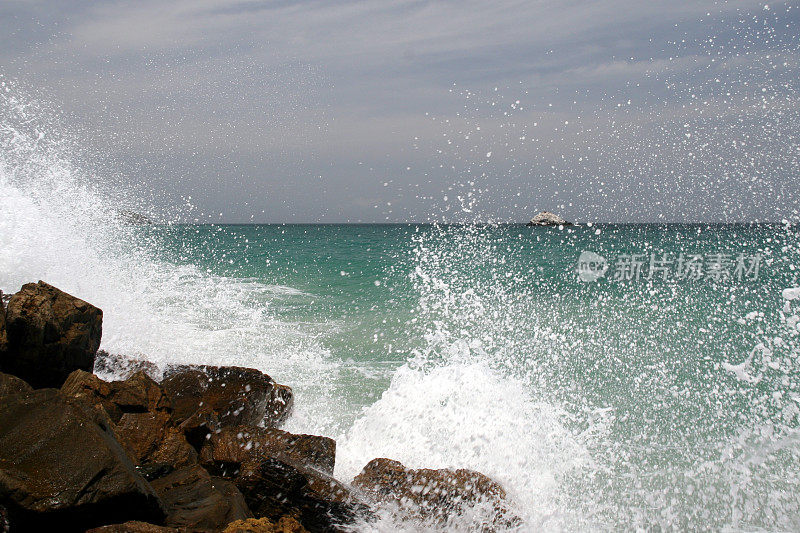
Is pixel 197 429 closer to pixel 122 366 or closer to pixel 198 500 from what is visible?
pixel 198 500

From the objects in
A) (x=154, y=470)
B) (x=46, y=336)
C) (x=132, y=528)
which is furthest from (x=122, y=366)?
(x=132, y=528)

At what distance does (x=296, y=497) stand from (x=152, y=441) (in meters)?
1.22

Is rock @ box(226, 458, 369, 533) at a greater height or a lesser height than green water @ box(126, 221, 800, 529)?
greater

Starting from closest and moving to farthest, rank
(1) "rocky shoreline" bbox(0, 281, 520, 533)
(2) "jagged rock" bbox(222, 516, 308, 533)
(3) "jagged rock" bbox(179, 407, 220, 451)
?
1. (1) "rocky shoreline" bbox(0, 281, 520, 533)
2. (2) "jagged rock" bbox(222, 516, 308, 533)
3. (3) "jagged rock" bbox(179, 407, 220, 451)

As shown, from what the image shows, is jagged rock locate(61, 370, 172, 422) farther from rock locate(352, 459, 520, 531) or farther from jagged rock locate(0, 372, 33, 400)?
rock locate(352, 459, 520, 531)

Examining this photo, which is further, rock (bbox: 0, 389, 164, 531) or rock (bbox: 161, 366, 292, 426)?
rock (bbox: 161, 366, 292, 426)

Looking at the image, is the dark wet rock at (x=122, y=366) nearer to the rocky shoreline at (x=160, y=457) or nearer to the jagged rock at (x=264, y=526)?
the rocky shoreline at (x=160, y=457)

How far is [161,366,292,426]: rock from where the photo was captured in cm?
500

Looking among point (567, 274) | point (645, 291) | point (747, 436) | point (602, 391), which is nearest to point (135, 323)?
point (602, 391)

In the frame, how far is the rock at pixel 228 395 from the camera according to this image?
16.4 feet

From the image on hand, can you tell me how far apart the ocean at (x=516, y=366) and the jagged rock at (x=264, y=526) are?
77 cm

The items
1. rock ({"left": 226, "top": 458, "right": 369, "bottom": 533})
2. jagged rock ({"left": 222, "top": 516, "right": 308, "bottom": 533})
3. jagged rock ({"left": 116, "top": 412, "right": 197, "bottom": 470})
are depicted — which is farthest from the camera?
jagged rock ({"left": 116, "top": 412, "right": 197, "bottom": 470})

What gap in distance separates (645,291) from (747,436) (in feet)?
38.8

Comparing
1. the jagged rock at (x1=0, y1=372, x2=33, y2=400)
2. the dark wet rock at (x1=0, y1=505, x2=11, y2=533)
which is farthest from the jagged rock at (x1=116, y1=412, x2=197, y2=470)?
the dark wet rock at (x1=0, y1=505, x2=11, y2=533)
